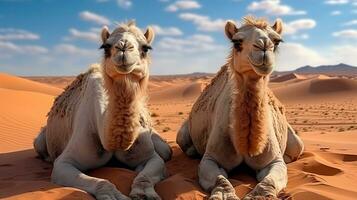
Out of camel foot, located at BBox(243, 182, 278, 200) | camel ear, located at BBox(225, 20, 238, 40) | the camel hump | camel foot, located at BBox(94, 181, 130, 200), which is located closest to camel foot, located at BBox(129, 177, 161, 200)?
camel foot, located at BBox(94, 181, 130, 200)

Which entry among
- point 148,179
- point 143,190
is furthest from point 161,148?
point 143,190

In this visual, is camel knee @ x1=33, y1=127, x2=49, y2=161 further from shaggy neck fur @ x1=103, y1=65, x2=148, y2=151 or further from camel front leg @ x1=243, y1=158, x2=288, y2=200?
camel front leg @ x1=243, y1=158, x2=288, y2=200

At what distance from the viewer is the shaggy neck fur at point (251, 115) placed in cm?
510

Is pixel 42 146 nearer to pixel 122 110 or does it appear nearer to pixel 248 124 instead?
pixel 122 110

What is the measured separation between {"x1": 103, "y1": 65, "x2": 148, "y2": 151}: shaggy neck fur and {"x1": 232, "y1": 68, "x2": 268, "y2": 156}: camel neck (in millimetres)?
1058

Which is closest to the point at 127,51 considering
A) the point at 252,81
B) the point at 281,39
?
the point at 252,81

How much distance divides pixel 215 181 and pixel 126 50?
1.62 metres

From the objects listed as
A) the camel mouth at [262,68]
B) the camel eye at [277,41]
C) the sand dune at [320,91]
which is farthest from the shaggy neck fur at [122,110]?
the sand dune at [320,91]

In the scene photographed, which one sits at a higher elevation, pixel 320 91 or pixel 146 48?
pixel 146 48

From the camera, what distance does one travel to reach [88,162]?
566 cm

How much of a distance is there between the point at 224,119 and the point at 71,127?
2.17 m

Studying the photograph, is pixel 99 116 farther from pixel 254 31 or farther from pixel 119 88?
pixel 254 31

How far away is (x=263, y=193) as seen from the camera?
4.73 m

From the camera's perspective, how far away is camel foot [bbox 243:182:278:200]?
4.64 m
